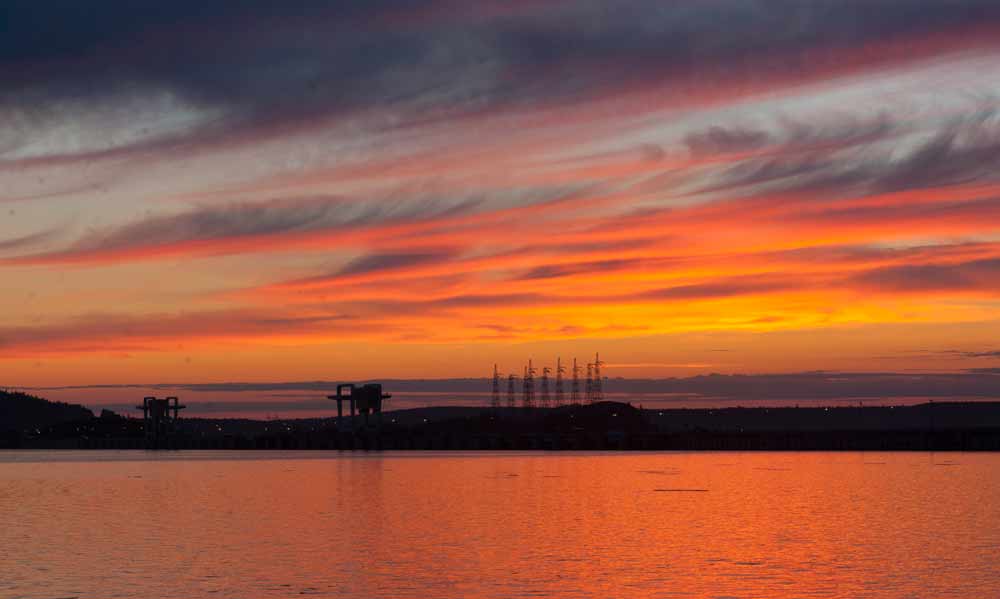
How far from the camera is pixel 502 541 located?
76.4m

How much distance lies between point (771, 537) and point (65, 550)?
135 ft

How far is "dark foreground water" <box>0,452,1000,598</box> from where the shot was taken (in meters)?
56.2

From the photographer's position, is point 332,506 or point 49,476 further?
point 49,476

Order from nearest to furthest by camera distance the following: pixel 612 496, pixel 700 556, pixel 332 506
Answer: pixel 700 556
pixel 332 506
pixel 612 496

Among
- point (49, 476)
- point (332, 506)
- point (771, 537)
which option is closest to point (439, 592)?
point (771, 537)

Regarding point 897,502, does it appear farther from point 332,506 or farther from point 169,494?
point 169,494

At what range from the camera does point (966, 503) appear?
11569cm

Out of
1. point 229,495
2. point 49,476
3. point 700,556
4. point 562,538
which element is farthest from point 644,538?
point 49,476

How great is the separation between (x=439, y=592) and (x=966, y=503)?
76.1 m

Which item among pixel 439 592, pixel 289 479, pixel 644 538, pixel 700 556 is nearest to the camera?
pixel 439 592

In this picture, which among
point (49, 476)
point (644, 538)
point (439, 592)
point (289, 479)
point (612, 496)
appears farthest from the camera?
point (49, 476)

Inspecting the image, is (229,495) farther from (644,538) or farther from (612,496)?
(644,538)

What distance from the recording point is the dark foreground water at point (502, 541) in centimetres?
5616

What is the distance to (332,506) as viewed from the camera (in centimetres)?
11131
